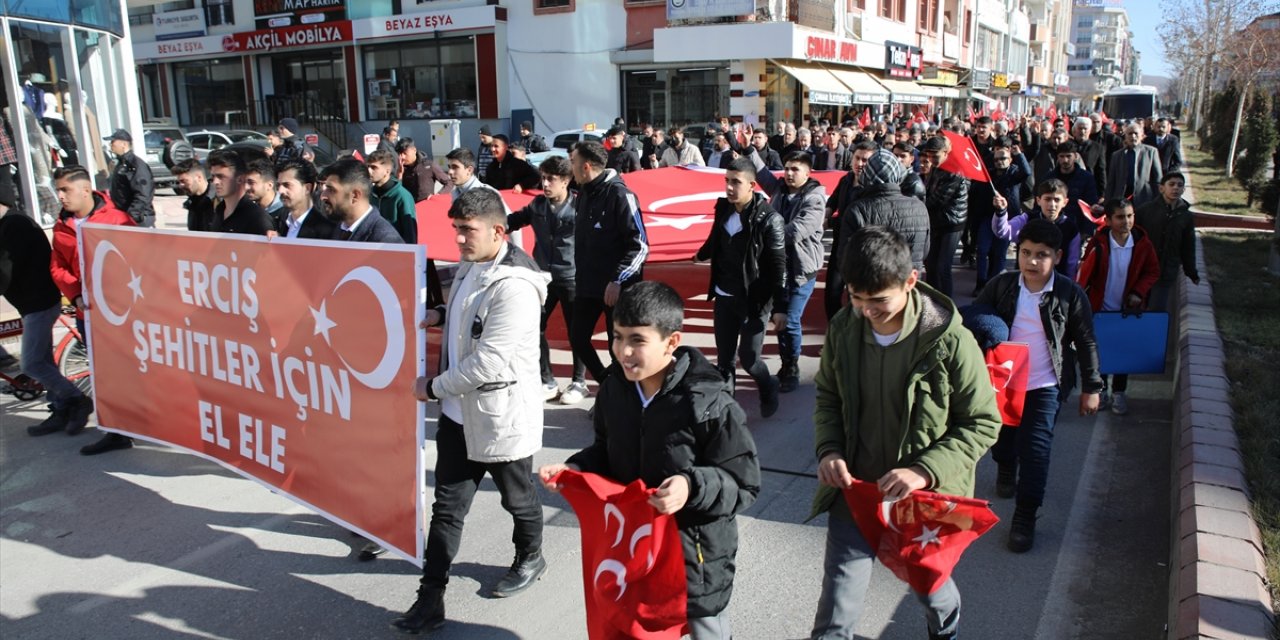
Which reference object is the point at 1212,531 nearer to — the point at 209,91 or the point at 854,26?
the point at 854,26

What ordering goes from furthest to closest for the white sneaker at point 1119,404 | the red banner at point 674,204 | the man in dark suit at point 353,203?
the red banner at point 674,204, the white sneaker at point 1119,404, the man in dark suit at point 353,203

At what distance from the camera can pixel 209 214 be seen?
634 cm

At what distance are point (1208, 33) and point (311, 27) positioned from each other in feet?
101

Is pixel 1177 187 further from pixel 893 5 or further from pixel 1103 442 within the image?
pixel 893 5

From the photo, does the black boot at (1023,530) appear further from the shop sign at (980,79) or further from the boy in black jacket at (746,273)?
the shop sign at (980,79)

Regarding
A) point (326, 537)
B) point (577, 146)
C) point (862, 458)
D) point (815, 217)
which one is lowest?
point (326, 537)

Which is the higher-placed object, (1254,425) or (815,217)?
(815,217)

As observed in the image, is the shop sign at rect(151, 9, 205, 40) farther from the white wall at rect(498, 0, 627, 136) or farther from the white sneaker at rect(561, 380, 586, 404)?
the white sneaker at rect(561, 380, 586, 404)

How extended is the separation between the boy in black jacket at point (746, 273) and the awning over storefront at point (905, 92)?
3086cm

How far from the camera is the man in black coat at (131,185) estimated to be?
9.27 metres

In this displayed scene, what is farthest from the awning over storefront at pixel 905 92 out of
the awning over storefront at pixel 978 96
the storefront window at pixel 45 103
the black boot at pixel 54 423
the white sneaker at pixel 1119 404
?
the black boot at pixel 54 423

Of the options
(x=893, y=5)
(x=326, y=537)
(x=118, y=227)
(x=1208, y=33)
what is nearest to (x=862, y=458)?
(x=326, y=537)

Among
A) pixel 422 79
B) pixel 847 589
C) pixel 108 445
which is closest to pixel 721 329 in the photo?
pixel 847 589

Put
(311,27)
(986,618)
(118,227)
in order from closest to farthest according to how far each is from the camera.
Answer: (986,618), (118,227), (311,27)
